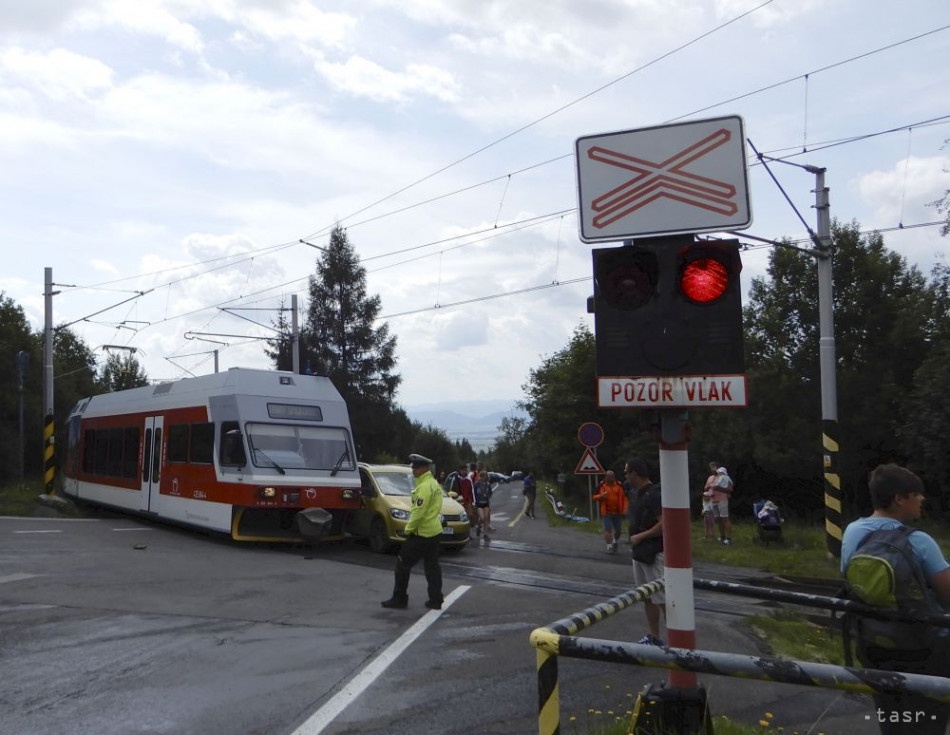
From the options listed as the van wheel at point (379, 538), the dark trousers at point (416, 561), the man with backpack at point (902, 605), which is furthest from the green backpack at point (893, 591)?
the van wheel at point (379, 538)

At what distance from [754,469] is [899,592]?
135 feet

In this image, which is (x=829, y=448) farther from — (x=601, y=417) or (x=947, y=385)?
(x=601, y=417)

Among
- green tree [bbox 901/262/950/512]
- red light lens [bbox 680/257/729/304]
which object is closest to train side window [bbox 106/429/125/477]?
red light lens [bbox 680/257/729/304]

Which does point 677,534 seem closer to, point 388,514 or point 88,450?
point 388,514

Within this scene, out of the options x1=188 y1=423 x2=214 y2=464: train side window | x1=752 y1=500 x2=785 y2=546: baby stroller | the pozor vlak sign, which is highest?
A: the pozor vlak sign

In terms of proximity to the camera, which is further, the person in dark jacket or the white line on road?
the person in dark jacket

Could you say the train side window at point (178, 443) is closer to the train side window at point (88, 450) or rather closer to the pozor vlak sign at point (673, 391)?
the train side window at point (88, 450)

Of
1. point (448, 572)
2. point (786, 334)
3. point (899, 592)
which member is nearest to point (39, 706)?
point (899, 592)

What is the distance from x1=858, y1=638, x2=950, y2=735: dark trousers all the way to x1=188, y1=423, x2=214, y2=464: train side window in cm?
1413

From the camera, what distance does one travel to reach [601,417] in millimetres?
55969

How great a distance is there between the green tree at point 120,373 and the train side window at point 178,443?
2374 inches

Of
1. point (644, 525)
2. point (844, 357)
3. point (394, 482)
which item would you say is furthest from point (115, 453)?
point (844, 357)

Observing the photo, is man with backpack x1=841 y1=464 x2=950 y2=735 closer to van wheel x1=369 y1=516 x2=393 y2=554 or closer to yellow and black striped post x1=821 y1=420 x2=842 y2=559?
yellow and black striped post x1=821 y1=420 x2=842 y2=559

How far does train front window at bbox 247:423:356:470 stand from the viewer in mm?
16328
